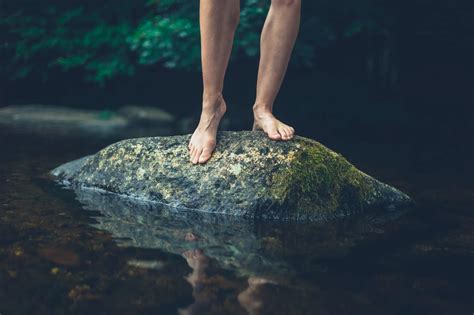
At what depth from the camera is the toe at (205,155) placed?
117 inches

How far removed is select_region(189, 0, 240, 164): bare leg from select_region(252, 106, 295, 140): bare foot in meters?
0.24

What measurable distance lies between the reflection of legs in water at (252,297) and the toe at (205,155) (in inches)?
48.8

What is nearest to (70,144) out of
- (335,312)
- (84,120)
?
(84,120)

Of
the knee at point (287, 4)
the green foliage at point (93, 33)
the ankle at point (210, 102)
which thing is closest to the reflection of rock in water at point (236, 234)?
the ankle at point (210, 102)

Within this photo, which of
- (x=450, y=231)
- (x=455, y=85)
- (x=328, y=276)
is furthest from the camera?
(x=455, y=85)

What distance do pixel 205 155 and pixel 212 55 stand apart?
51 centimetres

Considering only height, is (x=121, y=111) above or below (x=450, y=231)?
below

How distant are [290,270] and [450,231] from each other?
Answer: 94cm

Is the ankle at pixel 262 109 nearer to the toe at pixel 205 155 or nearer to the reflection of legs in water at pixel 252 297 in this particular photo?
the toe at pixel 205 155

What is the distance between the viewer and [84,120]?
6.77m

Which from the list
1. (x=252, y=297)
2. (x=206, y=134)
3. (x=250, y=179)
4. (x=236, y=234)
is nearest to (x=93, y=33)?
(x=206, y=134)

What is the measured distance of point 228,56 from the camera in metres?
3.09

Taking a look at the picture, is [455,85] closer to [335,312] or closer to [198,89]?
[198,89]

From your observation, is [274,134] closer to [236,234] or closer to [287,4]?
[287,4]
